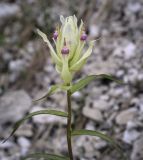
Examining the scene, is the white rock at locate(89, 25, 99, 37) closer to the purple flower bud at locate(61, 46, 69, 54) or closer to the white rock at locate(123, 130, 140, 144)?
the white rock at locate(123, 130, 140, 144)

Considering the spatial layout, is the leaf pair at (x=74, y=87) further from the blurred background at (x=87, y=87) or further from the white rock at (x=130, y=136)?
the white rock at (x=130, y=136)

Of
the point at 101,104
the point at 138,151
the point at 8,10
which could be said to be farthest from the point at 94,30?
the point at 138,151

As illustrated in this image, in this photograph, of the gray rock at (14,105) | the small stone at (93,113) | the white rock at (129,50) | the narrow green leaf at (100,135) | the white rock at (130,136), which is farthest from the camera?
the white rock at (129,50)

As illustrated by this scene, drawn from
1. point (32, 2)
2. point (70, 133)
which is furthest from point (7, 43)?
point (70, 133)

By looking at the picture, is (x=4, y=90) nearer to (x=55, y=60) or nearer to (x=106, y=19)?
(x=106, y=19)

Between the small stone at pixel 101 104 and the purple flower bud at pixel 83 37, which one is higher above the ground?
the small stone at pixel 101 104

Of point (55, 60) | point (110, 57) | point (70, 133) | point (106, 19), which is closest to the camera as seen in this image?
point (55, 60)

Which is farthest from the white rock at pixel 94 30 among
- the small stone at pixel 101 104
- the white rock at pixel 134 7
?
the small stone at pixel 101 104
